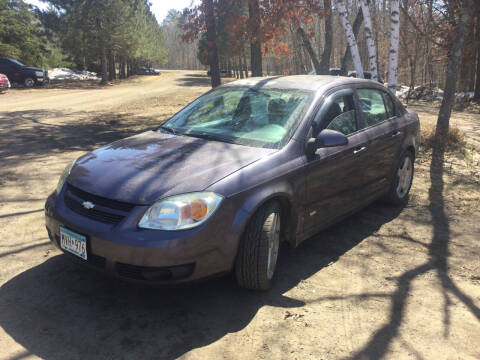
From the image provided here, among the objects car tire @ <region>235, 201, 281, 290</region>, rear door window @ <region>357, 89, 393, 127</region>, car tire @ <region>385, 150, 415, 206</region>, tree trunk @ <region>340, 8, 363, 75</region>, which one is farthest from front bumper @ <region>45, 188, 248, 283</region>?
tree trunk @ <region>340, 8, 363, 75</region>

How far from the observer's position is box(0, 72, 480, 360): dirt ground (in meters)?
2.82

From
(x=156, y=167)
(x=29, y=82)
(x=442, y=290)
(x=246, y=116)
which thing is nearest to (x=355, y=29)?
(x=246, y=116)

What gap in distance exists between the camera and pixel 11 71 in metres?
26.6

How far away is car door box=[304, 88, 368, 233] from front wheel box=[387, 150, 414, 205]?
38.1 inches

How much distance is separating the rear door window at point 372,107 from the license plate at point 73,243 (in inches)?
123

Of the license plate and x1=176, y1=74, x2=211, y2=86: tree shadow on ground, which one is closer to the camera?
the license plate

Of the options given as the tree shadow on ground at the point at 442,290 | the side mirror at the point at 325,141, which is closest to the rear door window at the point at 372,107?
the side mirror at the point at 325,141

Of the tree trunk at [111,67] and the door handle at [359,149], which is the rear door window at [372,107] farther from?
the tree trunk at [111,67]

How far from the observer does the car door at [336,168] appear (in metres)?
3.89

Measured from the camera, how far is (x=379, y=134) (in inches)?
191

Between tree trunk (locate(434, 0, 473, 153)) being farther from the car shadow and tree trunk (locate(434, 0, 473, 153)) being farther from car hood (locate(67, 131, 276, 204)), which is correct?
car hood (locate(67, 131, 276, 204))

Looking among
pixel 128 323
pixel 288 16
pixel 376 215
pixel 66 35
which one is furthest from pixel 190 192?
pixel 66 35

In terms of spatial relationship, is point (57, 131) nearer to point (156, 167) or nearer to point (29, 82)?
point (156, 167)

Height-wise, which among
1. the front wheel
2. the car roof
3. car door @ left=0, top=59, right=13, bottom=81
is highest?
car door @ left=0, top=59, right=13, bottom=81
